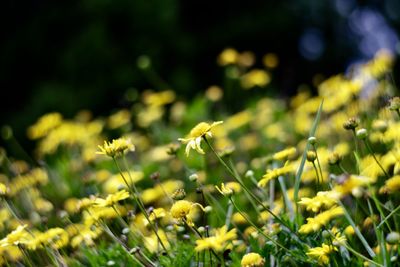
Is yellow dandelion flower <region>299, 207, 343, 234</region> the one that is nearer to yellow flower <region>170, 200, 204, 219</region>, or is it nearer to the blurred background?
yellow flower <region>170, 200, 204, 219</region>

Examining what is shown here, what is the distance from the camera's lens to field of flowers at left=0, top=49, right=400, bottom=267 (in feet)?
4.84

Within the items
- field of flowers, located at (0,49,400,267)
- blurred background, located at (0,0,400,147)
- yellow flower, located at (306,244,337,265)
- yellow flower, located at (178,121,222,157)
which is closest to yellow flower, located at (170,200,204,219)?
field of flowers, located at (0,49,400,267)

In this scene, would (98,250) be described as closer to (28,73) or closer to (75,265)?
(75,265)

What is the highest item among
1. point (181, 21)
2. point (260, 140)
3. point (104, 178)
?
point (181, 21)

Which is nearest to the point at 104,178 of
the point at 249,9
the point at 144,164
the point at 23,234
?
the point at 144,164

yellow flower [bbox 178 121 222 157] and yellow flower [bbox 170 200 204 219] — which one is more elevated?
yellow flower [bbox 178 121 222 157]

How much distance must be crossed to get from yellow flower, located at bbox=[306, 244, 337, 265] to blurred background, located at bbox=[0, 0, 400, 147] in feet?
14.5

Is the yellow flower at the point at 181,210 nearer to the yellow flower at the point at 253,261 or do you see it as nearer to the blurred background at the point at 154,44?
the yellow flower at the point at 253,261

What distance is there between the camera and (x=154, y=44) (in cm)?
662

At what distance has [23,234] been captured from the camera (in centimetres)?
167

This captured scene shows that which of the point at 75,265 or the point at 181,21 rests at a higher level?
the point at 181,21

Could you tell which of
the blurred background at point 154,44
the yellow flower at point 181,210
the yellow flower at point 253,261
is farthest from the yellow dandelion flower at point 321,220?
the blurred background at point 154,44

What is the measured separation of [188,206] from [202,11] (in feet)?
21.0

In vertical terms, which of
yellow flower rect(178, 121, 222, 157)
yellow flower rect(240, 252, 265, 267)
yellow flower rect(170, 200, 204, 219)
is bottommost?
yellow flower rect(240, 252, 265, 267)
